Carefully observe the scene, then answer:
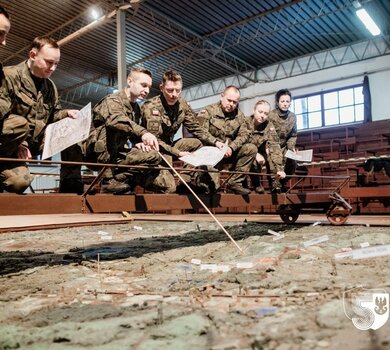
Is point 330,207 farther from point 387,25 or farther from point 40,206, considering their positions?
point 387,25

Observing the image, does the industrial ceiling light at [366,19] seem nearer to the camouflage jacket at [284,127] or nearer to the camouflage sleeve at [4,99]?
the camouflage jacket at [284,127]

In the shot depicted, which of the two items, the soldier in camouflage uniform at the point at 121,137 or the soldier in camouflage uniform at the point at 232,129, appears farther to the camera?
the soldier in camouflage uniform at the point at 232,129

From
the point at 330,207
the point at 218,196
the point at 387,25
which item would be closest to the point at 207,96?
the point at 387,25

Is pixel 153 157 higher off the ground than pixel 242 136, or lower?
lower

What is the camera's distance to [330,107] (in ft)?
46.6

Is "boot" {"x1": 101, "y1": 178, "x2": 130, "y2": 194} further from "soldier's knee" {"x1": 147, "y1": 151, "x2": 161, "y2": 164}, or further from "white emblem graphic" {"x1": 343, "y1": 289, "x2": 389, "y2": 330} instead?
"white emblem graphic" {"x1": 343, "y1": 289, "x2": 389, "y2": 330}

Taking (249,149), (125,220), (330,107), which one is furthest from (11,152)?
(330,107)

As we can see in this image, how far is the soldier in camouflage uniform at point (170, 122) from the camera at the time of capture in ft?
11.7

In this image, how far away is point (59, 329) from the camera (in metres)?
1.50

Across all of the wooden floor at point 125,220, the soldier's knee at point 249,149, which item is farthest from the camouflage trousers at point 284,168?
the wooden floor at point 125,220

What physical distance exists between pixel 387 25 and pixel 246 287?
13249 mm

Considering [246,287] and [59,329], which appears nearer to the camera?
[59,329]

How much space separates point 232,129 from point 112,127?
176 centimetres

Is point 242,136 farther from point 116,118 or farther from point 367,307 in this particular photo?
point 367,307
